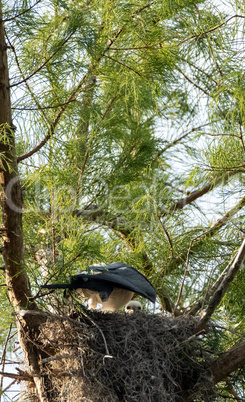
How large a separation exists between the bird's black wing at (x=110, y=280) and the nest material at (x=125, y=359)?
122 mm

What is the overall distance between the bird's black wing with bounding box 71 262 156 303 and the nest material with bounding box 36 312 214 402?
122 millimetres

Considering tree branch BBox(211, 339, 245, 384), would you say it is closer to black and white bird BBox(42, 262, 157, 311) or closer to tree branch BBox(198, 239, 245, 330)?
tree branch BBox(198, 239, 245, 330)

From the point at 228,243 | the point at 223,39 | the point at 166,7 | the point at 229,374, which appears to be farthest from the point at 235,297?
the point at 166,7

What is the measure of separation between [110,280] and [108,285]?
76mm

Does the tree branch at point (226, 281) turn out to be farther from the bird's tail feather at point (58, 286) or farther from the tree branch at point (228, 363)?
the bird's tail feather at point (58, 286)

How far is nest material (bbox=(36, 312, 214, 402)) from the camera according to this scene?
2227mm

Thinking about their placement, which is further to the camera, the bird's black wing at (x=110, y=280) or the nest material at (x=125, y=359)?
the bird's black wing at (x=110, y=280)

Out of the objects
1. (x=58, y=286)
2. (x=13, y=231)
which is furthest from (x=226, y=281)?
(x=13, y=231)

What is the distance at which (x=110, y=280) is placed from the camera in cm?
237

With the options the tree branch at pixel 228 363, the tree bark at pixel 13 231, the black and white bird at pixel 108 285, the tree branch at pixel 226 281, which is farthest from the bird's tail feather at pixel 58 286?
the tree branch at pixel 228 363

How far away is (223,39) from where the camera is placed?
321 cm

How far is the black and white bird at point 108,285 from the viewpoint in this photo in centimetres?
237

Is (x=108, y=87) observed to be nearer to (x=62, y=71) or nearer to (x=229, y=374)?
(x=62, y=71)

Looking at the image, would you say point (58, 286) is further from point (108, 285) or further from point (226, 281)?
point (226, 281)
